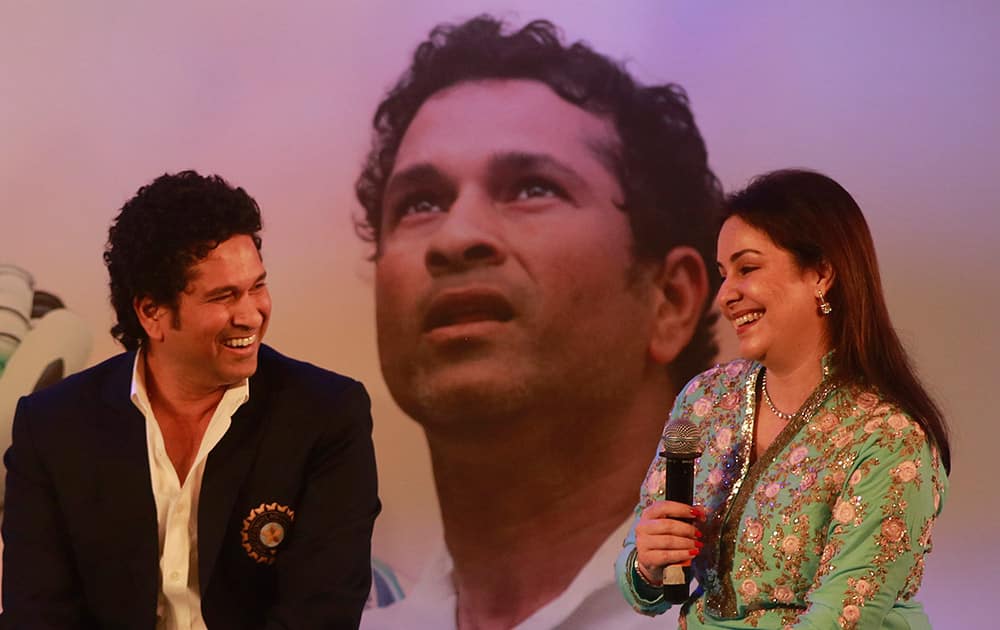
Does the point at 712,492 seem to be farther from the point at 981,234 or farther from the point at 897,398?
the point at 981,234

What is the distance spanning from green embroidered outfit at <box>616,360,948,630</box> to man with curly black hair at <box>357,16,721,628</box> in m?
1.30

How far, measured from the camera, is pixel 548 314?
3646 mm

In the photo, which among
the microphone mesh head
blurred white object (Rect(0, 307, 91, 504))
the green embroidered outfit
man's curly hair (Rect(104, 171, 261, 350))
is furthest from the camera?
blurred white object (Rect(0, 307, 91, 504))

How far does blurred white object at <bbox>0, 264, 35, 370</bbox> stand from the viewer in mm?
3891

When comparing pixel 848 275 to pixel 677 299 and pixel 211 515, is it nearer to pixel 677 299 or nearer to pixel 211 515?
pixel 211 515

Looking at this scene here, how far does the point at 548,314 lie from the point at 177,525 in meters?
1.54

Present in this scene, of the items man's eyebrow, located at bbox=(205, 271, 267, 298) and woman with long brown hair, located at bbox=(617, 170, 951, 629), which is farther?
man's eyebrow, located at bbox=(205, 271, 267, 298)

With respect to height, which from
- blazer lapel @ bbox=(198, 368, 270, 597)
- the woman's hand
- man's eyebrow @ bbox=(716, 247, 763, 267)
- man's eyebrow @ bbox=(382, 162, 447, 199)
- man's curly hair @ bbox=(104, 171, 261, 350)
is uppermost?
man's eyebrow @ bbox=(382, 162, 447, 199)

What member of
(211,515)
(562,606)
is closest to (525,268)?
(562,606)

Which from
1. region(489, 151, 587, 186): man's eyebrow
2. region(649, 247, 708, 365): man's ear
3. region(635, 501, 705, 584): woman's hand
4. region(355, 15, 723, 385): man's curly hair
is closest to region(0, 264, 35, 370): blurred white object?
region(355, 15, 723, 385): man's curly hair

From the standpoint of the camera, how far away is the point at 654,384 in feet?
12.1

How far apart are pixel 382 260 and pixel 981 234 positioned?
5.85ft

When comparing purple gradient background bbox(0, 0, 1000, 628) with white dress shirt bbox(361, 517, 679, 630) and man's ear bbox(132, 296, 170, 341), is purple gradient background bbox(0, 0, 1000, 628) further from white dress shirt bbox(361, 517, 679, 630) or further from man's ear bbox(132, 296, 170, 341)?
man's ear bbox(132, 296, 170, 341)

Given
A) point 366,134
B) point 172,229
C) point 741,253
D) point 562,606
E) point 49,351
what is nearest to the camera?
point 741,253
